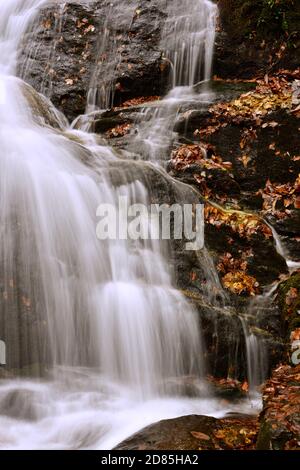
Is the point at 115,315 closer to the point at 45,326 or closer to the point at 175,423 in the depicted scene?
the point at 45,326

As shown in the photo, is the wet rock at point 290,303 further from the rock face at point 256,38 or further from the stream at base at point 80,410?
the rock face at point 256,38

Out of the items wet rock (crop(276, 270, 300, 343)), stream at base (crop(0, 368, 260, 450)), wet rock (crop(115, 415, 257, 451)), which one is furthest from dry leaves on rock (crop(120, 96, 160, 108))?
wet rock (crop(115, 415, 257, 451))

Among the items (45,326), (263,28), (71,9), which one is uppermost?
(71,9)

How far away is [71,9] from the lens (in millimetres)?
11305

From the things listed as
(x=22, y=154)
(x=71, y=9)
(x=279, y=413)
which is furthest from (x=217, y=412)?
(x=71, y=9)

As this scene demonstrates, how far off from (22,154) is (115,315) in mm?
2560

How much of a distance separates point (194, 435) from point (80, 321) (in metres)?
1.88

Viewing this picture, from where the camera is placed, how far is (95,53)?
10.9 metres

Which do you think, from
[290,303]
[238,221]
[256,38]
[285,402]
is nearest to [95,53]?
[256,38]

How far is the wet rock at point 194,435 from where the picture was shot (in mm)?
3908

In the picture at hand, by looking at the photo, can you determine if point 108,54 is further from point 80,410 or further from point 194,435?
point 194,435

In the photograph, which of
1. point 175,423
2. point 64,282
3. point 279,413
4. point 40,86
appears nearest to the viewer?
point 279,413

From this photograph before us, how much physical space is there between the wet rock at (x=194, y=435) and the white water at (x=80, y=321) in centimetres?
31

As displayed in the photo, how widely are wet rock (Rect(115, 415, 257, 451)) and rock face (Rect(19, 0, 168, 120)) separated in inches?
292
